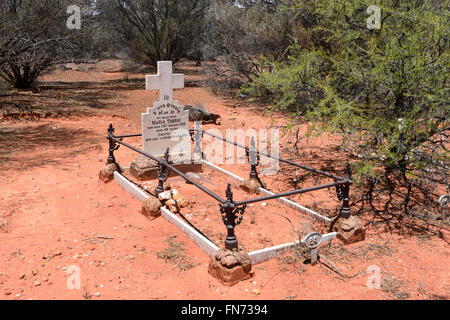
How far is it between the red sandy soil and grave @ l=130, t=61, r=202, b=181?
1.67 feet

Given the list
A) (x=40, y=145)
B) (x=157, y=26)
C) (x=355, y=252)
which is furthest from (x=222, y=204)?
(x=157, y=26)

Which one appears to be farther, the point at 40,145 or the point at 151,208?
the point at 40,145

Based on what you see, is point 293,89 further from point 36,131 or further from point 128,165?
point 36,131

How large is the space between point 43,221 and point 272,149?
19.4 feet

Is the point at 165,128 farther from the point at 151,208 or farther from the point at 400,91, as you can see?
the point at 400,91

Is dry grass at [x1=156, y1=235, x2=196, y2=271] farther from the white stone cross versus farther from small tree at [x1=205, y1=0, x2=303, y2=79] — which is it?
small tree at [x1=205, y1=0, x2=303, y2=79]

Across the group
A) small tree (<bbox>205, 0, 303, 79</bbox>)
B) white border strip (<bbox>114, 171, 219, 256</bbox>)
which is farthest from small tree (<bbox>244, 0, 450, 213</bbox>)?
small tree (<bbox>205, 0, 303, 79</bbox>)

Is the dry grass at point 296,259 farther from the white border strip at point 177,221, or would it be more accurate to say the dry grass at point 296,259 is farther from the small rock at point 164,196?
the small rock at point 164,196

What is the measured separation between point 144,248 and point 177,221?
73 cm

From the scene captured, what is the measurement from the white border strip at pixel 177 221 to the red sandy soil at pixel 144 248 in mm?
87

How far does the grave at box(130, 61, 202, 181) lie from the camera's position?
776cm

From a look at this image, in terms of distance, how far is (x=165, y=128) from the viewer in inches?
317

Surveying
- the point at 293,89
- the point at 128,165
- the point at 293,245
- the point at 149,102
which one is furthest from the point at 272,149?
the point at 149,102

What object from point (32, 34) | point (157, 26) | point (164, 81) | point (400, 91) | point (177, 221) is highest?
point (157, 26)
